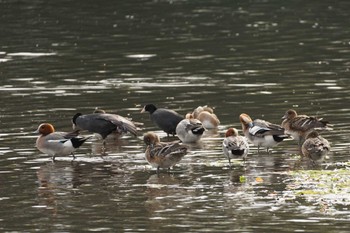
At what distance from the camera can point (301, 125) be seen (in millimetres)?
25156

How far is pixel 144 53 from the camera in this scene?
43.7 m

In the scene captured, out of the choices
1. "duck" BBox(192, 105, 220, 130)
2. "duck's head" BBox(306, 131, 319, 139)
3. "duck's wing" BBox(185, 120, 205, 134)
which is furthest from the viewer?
"duck" BBox(192, 105, 220, 130)

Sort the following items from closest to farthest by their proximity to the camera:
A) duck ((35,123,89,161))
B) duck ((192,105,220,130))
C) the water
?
1. the water
2. duck ((35,123,89,161))
3. duck ((192,105,220,130))

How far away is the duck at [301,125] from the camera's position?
82.3 feet

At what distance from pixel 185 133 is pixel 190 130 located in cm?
16

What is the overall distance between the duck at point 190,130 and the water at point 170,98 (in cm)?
38

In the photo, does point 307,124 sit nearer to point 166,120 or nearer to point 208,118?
point 208,118

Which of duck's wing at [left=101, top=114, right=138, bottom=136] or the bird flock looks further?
duck's wing at [left=101, top=114, right=138, bottom=136]

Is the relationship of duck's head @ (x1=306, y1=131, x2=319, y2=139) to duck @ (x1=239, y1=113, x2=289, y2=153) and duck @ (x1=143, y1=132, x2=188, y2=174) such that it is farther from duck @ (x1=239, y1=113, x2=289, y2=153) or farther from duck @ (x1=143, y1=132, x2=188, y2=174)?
duck @ (x1=143, y1=132, x2=188, y2=174)

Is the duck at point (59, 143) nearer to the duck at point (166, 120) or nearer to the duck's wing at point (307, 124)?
the duck at point (166, 120)

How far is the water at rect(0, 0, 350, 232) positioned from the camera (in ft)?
61.6

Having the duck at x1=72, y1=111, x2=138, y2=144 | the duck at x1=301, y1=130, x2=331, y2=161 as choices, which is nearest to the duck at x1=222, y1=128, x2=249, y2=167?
the duck at x1=301, y1=130, x2=331, y2=161

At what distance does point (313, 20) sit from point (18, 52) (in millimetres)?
15443

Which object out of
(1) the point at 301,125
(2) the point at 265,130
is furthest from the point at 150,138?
(1) the point at 301,125
